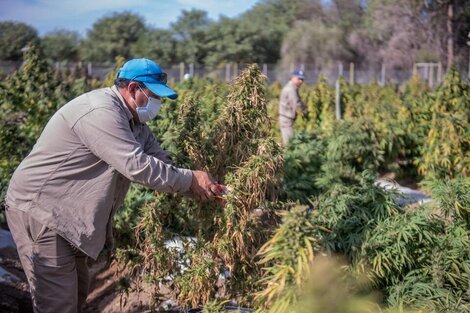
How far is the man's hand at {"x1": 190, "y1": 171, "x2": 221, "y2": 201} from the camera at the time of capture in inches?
115

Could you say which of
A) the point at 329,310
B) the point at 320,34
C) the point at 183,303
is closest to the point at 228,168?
the point at 183,303

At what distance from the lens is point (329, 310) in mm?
1896

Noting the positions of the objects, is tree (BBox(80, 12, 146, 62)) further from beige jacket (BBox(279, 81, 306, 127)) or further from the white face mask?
the white face mask

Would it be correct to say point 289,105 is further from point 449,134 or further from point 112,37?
point 112,37

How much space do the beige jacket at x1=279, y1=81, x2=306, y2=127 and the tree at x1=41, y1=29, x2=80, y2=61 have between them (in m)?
38.7

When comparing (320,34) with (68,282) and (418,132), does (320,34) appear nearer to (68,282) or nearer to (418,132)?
(418,132)

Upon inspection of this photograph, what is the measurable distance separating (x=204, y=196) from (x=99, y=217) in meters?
0.54

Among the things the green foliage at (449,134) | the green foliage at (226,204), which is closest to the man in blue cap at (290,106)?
the green foliage at (449,134)

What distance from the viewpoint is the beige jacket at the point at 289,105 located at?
367 inches

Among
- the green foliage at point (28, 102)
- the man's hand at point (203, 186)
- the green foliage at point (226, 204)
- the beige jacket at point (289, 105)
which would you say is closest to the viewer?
the man's hand at point (203, 186)

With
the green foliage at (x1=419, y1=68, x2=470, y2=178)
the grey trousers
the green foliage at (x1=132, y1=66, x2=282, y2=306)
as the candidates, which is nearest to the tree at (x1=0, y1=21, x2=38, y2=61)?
the green foliage at (x1=419, y1=68, x2=470, y2=178)

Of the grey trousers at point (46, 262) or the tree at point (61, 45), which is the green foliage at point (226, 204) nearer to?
the grey trousers at point (46, 262)

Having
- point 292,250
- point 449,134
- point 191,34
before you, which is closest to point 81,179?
point 292,250

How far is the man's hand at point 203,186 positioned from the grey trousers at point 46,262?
28.3 inches
